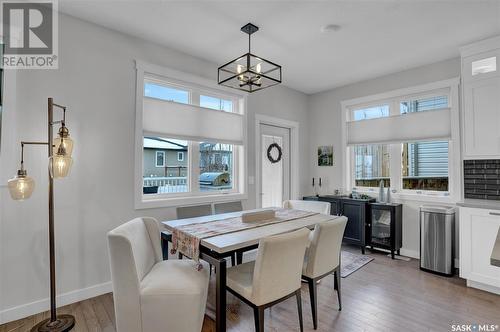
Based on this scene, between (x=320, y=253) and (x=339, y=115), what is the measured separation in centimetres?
332

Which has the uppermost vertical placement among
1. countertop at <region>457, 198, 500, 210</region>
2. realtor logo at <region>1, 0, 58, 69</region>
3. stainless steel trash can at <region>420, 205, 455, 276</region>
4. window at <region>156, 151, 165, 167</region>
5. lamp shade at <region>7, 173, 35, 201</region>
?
realtor logo at <region>1, 0, 58, 69</region>

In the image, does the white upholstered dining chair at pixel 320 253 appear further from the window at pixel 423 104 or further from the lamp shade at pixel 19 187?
the window at pixel 423 104

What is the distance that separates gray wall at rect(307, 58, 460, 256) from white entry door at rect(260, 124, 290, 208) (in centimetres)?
62

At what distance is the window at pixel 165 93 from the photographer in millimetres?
3167

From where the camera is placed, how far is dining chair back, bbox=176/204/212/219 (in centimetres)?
298

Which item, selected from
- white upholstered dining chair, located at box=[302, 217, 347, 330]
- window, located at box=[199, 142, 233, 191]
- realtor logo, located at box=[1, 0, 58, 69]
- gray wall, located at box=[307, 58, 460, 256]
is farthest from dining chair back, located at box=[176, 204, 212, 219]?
gray wall, located at box=[307, 58, 460, 256]

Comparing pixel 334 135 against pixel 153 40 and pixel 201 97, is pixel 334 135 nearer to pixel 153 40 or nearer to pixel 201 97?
pixel 201 97

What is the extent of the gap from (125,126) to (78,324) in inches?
77.0

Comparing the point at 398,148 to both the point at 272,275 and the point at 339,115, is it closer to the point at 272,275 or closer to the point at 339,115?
the point at 339,115

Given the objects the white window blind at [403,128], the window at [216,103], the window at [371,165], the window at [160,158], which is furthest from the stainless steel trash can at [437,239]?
the window at [160,158]

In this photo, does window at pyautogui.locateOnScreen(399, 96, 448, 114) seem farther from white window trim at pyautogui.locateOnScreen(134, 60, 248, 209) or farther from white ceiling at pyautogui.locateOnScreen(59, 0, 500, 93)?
white window trim at pyautogui.locateOnScreen(134, 60, 248, 209)

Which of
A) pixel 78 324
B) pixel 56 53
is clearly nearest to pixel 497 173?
pixel 78 324

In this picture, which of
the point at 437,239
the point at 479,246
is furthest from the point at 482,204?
the point at 437,239

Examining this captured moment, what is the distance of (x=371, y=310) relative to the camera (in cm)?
241
